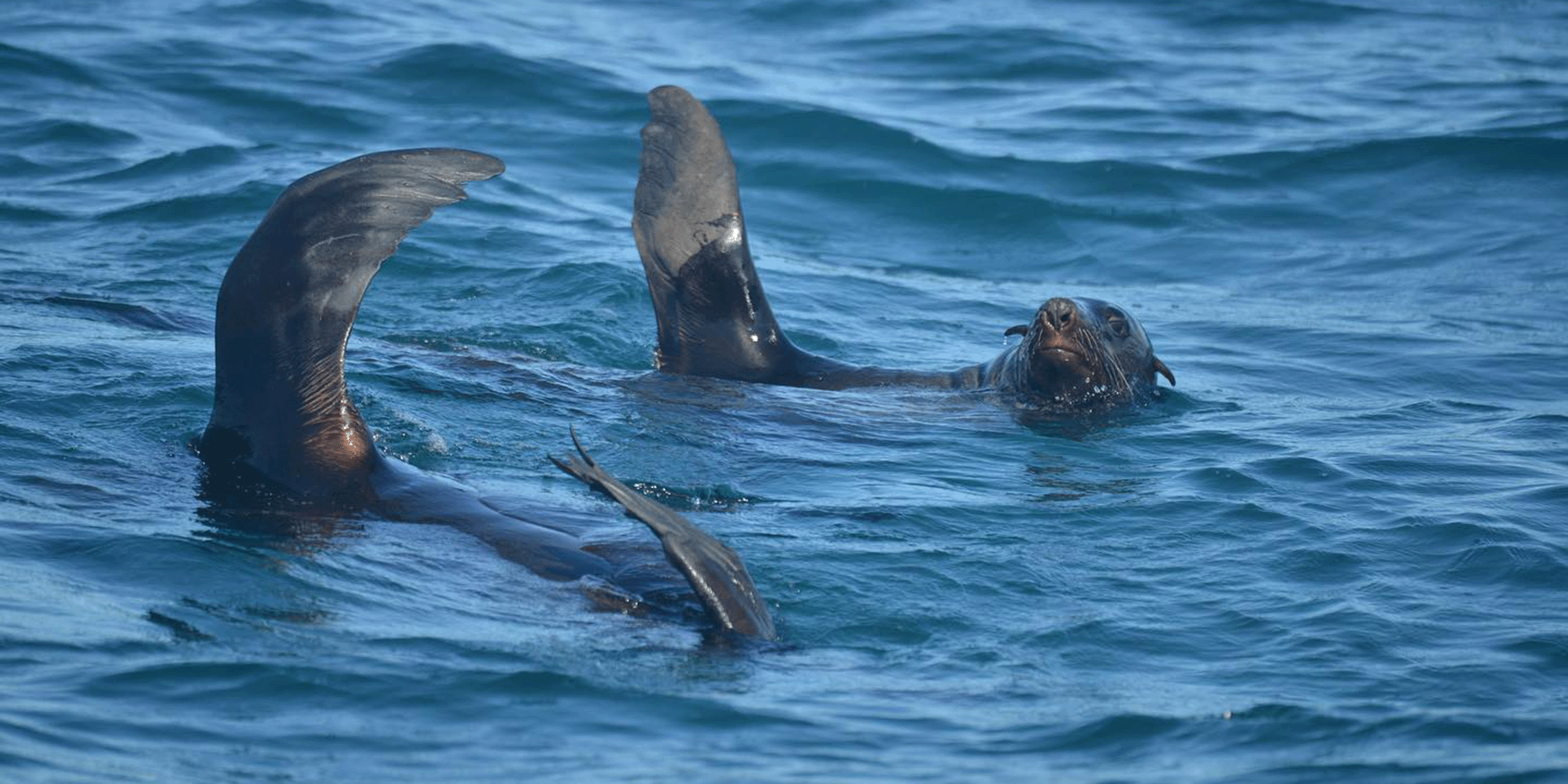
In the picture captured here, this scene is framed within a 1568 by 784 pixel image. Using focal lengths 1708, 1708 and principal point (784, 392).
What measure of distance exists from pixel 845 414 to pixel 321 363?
2.95m

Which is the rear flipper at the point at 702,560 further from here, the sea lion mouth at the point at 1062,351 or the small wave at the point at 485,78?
the small wave at the point at 485,78

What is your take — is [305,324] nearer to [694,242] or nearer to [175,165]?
[694,242]

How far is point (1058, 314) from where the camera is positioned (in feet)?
25.1

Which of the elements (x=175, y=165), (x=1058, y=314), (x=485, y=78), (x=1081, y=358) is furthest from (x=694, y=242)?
(x=485, y=78)

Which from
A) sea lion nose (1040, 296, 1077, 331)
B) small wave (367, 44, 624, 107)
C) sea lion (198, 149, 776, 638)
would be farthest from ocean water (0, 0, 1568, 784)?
sea lion nose (1040, 296, 1077, 331)

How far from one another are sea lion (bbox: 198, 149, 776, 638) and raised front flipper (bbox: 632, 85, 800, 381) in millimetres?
2506

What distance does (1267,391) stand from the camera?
893cm

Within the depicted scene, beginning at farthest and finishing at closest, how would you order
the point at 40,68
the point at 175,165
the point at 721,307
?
1. the point at 40,68
2. the point at 175,165
3. the point at 721,307

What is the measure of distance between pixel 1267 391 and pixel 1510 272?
11.0 feet

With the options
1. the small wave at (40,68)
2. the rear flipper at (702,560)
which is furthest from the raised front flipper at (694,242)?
the small wave at (40,68)

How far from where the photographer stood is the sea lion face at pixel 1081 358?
7.68 m

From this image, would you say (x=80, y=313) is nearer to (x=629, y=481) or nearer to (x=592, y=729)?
(x=629, y=481)

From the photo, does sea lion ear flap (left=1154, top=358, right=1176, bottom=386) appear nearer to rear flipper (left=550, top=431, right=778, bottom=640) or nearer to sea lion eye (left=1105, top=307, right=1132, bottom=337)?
sea lion eye (left=1105, top=307, right=1132, bottom=337)

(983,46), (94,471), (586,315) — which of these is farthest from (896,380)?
(983,46)
